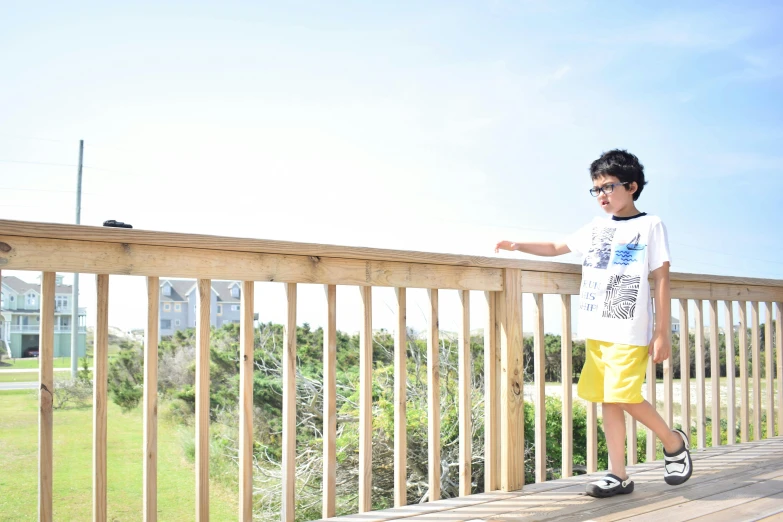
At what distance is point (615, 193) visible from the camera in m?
2.20

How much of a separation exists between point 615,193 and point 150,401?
169 cm

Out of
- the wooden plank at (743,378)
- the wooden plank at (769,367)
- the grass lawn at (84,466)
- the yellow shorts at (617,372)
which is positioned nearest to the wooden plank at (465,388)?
the yellow shorts at (617,372)

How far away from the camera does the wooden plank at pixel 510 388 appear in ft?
7.30

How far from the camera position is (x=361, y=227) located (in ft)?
36.2

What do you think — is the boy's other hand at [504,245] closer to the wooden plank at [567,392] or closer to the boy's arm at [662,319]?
the wooden plank at [567,392]

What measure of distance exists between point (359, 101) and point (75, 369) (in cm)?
681

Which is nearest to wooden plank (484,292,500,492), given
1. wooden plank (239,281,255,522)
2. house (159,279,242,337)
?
wooden plank (239,281,255,522)

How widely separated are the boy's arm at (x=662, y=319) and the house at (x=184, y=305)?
4949 mm

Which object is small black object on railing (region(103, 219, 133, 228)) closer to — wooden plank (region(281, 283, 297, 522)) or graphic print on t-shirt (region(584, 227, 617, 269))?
wooden plank (region(281, 283, 297, 522))

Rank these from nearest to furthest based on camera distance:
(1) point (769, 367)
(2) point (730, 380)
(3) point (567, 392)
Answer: (3) point (567, 392) < (2) point (730, 380) < (1) point (769, 367)

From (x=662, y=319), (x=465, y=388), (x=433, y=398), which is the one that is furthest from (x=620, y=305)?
(x=433, y=398)

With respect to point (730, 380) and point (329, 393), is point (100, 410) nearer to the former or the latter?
point (329, 393)

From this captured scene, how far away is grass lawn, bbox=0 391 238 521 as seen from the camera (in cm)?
666

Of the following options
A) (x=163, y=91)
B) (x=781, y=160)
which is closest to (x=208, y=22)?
(x=163, y=91)
